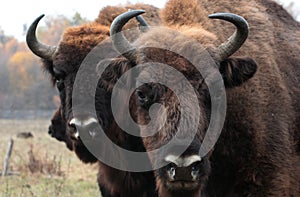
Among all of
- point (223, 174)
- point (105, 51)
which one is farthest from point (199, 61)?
point (105, 51)

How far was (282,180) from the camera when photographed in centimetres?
625

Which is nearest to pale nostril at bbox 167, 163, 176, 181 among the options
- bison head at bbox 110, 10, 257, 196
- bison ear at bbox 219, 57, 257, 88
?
bison head at bbox 110, 10, 257, 196

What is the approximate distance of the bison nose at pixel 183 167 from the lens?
494cm

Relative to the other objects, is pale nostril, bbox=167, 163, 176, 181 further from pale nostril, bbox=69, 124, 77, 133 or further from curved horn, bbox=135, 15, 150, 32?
curved horn, bbox=135, 15, 150, 32

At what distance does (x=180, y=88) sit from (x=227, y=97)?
1033mm

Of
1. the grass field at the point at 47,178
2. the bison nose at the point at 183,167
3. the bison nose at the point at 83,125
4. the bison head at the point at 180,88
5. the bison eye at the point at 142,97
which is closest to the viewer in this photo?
the bison nose at the point at 183,167

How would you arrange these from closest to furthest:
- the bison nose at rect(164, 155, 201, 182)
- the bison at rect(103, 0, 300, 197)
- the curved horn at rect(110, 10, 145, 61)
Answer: the bison nose at rect(164, 155, 201, 182) → the bison at rect(103, 0, 300, 197) → the curved horn at rect(110, 10, 145, 61)

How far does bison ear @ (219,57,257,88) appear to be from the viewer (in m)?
5.97

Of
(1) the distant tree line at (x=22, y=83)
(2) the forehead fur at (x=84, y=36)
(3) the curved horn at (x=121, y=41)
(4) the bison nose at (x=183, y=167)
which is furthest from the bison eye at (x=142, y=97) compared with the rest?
(1) the distant tree line at (x=22, y=83)

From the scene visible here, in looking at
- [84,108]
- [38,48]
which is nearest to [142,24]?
[84,108]

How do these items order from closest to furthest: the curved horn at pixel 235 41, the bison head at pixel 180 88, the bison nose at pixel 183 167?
the bison nose at pixel 183 167
the bison head at pixel 180 88
the curved horn at pixel 235 41

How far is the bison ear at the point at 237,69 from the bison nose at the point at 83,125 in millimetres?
1856

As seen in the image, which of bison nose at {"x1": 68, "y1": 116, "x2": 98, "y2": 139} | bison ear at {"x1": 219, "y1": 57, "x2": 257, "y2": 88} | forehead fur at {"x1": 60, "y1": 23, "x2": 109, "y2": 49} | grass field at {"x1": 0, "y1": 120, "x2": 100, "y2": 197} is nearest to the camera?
bison ear at {"x1": 219, "y1": 57, "x2": 257, "y2": 88}

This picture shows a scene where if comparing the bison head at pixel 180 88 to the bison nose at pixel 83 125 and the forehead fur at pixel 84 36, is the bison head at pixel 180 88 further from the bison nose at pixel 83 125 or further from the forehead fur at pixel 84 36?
the forehead fur at pixel 84 36
